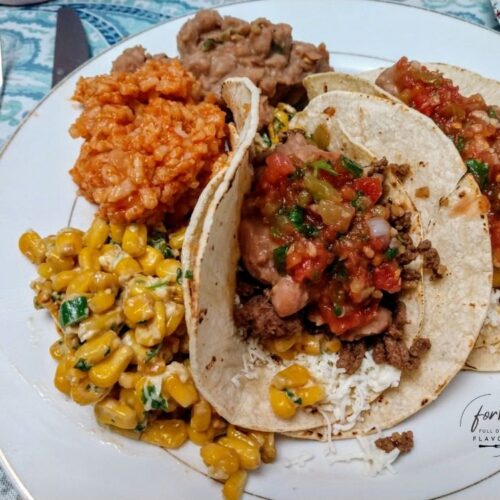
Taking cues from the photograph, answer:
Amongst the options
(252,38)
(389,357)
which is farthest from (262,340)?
(252,38)

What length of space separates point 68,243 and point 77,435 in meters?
0.94

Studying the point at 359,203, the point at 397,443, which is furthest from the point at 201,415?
the point at 359,203

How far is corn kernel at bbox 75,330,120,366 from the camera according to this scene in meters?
2.51

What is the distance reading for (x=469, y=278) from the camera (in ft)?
8.64

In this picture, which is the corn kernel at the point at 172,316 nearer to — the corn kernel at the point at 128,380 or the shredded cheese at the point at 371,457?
the corn kernel at the point at 128,380

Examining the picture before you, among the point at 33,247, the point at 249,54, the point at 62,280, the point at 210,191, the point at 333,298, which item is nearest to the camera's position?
the point at 210,191

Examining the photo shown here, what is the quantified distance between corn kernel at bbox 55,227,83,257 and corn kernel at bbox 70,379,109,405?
698 millimetres

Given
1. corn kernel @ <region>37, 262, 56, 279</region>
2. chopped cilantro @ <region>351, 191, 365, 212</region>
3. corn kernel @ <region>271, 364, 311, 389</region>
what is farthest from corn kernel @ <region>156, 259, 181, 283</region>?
chopped cilantro @ <region>351, 191, 365, 212</region>

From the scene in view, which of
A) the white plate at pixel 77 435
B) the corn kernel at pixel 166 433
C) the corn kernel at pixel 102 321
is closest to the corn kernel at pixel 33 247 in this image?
the white plate at pixel 77 435

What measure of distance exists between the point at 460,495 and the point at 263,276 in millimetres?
1248

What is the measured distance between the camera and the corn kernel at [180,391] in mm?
2512

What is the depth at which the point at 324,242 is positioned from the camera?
262 cm

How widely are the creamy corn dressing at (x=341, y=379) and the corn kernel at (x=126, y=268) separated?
0.66 metres

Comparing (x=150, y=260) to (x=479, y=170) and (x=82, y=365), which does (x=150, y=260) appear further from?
(x=479, y=170)
